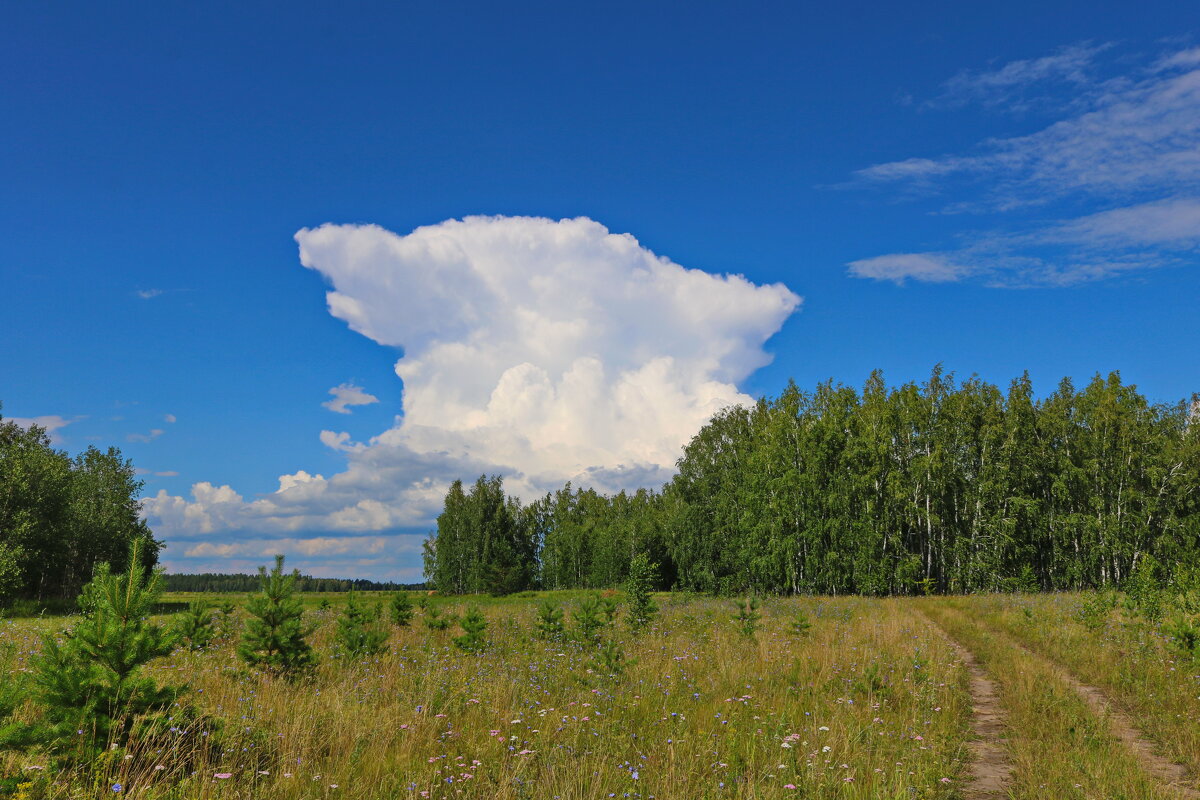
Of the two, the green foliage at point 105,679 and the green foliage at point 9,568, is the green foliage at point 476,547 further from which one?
the green foliage at point 105,679

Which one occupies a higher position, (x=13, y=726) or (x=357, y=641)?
(x=13, y=726)

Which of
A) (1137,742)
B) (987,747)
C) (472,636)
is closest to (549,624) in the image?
(472,636)

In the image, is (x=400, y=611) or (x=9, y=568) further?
(x=9, y=568)

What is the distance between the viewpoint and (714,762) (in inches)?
248

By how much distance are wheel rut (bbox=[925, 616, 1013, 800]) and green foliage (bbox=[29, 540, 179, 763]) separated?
7.26 metres

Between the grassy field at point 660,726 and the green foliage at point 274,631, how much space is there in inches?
12.5

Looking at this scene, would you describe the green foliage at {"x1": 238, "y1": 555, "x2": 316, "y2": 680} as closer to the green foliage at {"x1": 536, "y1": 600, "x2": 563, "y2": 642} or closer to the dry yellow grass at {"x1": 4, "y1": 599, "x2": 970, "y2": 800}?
the dry yellow grass at {"x1": 4, "y1": 599, "x2": 970, "y2": 800}

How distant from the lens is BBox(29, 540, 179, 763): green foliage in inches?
199

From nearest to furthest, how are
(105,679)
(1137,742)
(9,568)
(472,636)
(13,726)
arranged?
(13,726) < (105,679) < (1137,742) < (472,636) < (9,568)

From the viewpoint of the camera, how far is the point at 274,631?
9.98 m

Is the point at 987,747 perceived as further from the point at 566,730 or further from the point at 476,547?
the point at 476,547

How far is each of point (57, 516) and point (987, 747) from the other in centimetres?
5416

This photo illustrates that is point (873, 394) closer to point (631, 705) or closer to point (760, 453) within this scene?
point (760, 453)

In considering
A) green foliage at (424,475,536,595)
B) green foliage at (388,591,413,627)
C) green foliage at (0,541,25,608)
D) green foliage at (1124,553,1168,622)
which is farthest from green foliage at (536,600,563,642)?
green foliage at (424,475,536,595)
